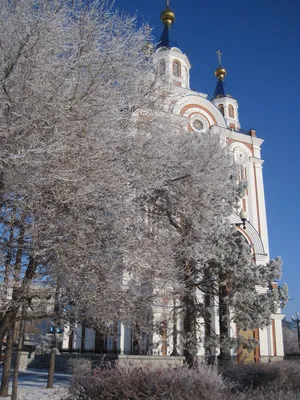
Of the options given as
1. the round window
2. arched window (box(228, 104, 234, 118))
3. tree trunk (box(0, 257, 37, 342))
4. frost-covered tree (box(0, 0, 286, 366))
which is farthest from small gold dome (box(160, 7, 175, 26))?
tree trunk (box(0, 257, 37, 342))

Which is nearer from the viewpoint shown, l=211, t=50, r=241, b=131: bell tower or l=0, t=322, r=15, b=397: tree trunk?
l=0, t=322, r=15, b=397: tree trunk

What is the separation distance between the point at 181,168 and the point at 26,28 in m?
3.65

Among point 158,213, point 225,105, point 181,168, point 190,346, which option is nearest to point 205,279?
point 190,346

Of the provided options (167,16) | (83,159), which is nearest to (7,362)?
(83,159)

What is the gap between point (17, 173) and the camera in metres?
4.60

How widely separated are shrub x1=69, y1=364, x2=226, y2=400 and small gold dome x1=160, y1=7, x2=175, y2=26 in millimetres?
27682

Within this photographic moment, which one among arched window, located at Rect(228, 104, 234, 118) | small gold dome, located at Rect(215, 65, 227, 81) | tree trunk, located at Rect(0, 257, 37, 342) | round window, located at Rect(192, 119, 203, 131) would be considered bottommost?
tree trunk, located at Rect(0, 257, 37, 342)

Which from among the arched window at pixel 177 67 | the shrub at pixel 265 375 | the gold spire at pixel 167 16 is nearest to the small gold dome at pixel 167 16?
the gold spire at pixel 167 16

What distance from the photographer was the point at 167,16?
29.0m

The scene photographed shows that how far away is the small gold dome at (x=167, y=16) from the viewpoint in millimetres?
28917

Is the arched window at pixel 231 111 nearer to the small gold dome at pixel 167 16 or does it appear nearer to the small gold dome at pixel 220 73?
the small gold dome at pixel 220 73

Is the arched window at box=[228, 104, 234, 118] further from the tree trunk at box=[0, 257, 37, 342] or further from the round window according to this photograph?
the tree trunk at box=[0, 257, 37, 342]

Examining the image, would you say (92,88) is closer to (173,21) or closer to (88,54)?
(88,54)

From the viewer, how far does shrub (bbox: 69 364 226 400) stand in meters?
5.30
